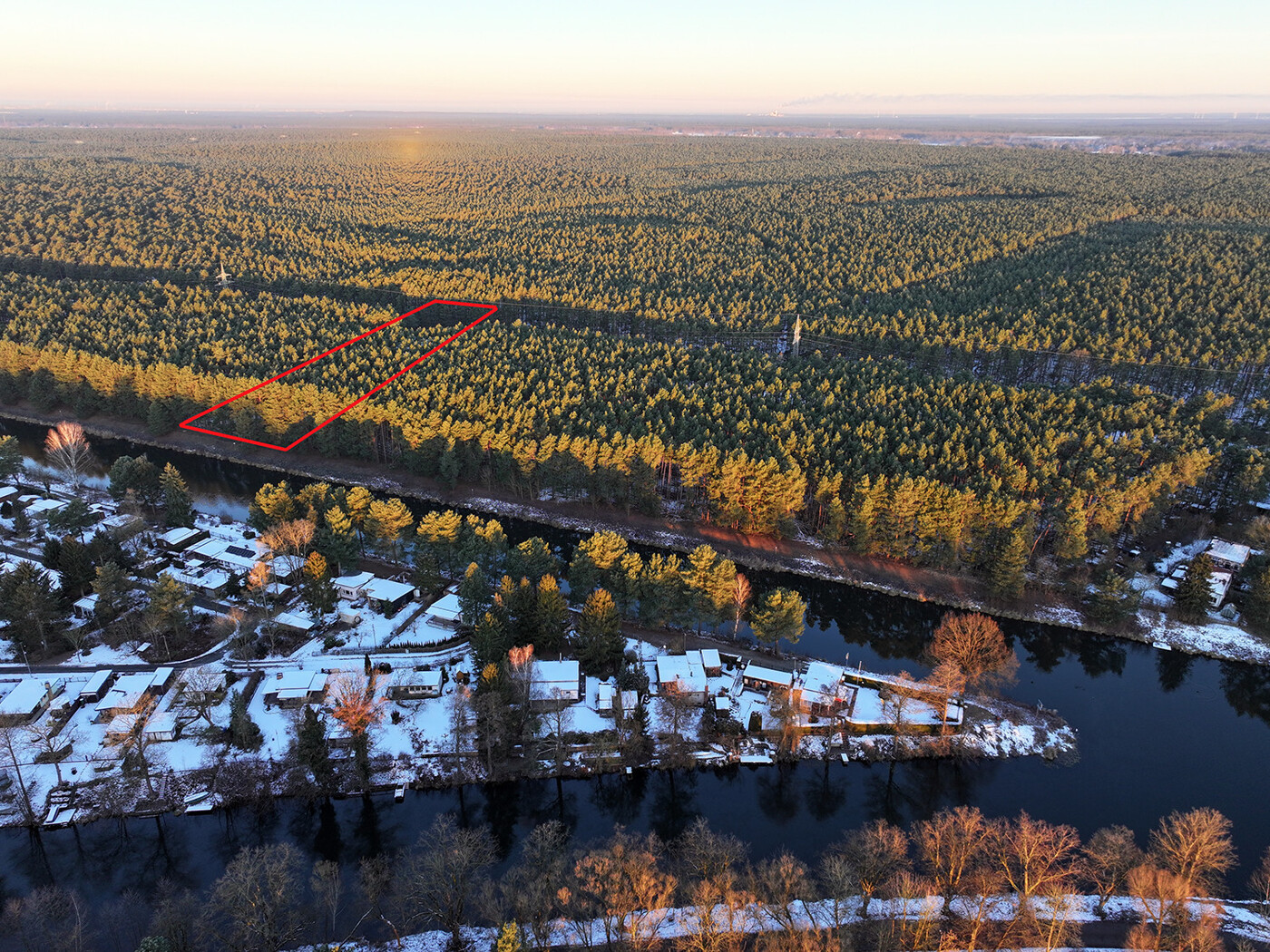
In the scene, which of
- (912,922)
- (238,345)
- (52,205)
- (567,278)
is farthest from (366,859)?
(52,205)

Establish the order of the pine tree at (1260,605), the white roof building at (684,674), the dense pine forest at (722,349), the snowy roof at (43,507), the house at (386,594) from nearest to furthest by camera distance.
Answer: the white roof building at (684,674) → the pine tree at (1260,605) → the house at (386,594) → the snowy roof at (43,507) → the dense pine forest at (722,349)

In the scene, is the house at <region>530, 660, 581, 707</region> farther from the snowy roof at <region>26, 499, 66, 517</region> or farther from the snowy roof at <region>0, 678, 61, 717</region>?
the snowy roof at <region>26, 499, 66, 517</region>

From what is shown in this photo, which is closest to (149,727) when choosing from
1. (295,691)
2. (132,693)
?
(132,693)

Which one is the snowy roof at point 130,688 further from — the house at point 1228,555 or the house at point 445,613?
the house at point 1228,555

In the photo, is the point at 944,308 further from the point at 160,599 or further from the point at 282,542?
the point at 160,599

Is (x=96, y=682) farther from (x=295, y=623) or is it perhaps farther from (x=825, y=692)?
(x=825, y=692)

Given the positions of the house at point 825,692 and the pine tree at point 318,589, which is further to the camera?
the pine tree at point 318,589

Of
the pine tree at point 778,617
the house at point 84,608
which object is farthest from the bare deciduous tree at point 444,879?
the house at point 84,608

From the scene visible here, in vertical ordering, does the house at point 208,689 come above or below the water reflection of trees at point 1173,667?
above

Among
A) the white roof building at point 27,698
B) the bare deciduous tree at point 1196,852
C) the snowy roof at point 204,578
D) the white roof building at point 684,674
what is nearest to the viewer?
the bare deciduous tree at point 1196,852
